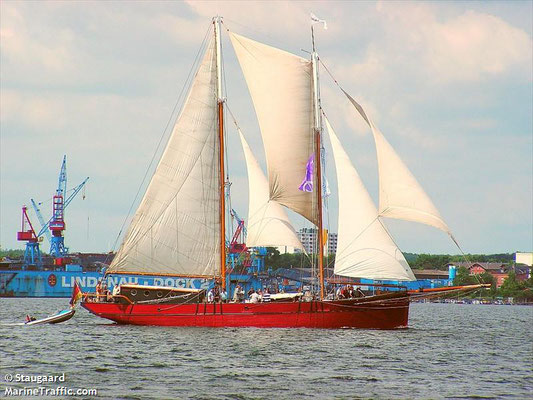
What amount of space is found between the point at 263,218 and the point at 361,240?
7.02 m

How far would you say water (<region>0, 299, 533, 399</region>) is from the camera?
35781 millimetres

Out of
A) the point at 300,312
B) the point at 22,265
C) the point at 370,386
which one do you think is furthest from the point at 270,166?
the point at 22,265

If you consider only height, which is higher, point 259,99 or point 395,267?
point 259,99

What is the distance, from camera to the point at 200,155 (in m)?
64.2

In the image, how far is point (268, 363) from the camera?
142ft

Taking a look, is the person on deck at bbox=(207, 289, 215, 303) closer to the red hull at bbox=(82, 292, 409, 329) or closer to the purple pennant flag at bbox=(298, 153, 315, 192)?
the red hull at bbox=(82, 292, 409, 329)

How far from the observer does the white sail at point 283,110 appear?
63.0 m

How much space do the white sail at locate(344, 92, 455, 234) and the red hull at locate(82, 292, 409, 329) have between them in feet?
20.7

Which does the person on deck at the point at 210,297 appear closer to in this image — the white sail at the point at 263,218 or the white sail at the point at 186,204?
the white sail at the point at 186,204

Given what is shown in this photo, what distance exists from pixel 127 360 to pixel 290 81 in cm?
2617

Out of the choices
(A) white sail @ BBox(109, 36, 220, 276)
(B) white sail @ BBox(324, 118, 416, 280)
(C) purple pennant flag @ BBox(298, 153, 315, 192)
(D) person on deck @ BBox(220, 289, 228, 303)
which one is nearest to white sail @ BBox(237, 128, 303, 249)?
(C) purple pennant flag @ BBox(298, 153, 315, 192)

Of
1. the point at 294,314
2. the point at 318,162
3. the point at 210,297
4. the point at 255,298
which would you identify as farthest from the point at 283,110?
the point at 294,314

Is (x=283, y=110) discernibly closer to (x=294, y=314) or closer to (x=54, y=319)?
(x=294, y=314)

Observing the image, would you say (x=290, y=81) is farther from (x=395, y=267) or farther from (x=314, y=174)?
(x=395, y=267)
